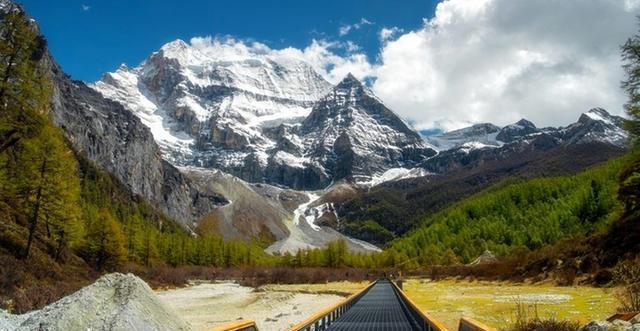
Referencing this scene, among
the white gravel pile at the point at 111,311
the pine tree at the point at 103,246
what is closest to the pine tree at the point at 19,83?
the white gravel pile at the point at 111,311

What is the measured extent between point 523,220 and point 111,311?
140173 mm

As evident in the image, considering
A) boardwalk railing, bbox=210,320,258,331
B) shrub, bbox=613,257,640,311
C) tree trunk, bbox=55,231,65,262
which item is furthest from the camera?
tree trunk, bbox=55,231,65,262

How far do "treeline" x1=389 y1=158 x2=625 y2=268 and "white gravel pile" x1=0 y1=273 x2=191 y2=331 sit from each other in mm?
90573

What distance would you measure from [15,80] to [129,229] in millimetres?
81858

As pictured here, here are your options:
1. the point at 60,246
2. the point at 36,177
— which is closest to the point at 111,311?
the point at 36,177

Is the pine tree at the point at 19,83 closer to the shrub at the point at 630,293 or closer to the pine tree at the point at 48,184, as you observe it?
the pine tree at the point at 48,184

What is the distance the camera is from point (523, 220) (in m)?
136

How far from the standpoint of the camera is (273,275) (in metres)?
101

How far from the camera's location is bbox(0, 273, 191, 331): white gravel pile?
724cm

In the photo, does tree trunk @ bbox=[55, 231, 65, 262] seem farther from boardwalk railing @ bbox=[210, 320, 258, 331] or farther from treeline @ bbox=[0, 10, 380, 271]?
boardwalk railing @ bbox=[210, 320, 258, 331]

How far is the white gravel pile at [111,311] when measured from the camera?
724cm

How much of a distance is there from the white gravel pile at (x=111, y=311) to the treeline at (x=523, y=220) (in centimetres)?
9057

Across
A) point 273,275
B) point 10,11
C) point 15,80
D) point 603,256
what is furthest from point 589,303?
point 273,275

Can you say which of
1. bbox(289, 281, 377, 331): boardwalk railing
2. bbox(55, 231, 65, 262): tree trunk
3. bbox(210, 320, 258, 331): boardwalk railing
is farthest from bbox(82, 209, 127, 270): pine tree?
bbox(210, 320, 258, 331): boardwalk railing
